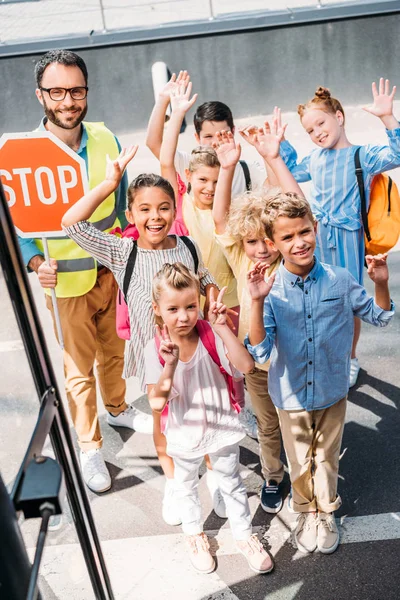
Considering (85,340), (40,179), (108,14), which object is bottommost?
(85,340)

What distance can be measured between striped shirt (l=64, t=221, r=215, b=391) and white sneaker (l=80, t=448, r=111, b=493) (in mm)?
722

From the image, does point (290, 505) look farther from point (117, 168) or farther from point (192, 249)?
point (117, 168)

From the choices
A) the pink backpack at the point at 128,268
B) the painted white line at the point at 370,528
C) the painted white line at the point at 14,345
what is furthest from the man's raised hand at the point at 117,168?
the painted white line at the point at 370,528

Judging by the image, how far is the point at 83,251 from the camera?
366 centimetres

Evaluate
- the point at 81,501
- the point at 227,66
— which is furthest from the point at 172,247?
the point at 227,66

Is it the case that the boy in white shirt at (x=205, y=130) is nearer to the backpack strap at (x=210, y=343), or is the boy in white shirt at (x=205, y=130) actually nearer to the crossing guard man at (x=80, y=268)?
the crossing guard man at (x=80, y=268)

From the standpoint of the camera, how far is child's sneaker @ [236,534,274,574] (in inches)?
124

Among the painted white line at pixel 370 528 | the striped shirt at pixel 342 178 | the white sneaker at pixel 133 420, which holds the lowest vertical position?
the painted white line at pixel 370 528

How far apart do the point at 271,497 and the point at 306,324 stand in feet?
3.37

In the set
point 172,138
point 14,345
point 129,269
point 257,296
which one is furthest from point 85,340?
point 14,345

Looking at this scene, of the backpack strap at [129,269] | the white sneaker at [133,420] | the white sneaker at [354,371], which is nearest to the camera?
the backpack strap at [129,269]

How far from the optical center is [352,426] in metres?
4.10

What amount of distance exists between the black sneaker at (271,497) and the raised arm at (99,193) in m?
1.55

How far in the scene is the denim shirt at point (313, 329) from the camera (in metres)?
2.94
